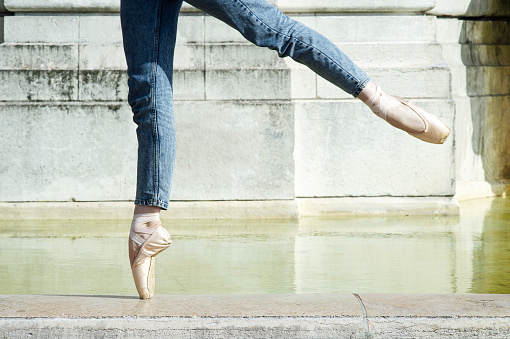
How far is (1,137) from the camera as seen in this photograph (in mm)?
5758

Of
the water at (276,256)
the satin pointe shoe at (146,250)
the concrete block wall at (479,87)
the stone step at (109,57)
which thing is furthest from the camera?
the concrete block wall at (479,87)

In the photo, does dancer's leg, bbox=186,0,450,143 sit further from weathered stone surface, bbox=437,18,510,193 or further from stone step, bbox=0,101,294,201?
weathered stone surface, bbox=437,18,510,193

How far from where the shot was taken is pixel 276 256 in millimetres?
4352

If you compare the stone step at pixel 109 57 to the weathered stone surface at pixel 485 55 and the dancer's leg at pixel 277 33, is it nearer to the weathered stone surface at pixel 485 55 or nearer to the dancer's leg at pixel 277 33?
the weathered stone surface at pixel 485 55

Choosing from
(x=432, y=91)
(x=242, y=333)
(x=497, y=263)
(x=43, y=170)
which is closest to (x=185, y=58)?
(x=43, y=170)

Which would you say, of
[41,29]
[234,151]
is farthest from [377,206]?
[41,29]

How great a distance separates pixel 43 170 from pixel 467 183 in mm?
4139

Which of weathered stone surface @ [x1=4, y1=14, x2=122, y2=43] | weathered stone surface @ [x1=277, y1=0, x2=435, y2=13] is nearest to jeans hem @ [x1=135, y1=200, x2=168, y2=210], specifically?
weathered stone surface @ [x1=4, y1=14, x2=122, y2=43]

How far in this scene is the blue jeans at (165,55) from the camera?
2564mm

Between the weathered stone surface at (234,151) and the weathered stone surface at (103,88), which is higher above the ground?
the weathered stone surface at (103,88)

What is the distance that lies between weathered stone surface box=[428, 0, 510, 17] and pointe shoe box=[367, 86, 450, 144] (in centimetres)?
465

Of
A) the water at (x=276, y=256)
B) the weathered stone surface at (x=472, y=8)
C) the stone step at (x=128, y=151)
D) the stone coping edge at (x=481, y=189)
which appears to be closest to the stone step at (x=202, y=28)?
the stone step at (x=128, y=151)

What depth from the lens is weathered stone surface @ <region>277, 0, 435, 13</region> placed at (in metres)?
6.11

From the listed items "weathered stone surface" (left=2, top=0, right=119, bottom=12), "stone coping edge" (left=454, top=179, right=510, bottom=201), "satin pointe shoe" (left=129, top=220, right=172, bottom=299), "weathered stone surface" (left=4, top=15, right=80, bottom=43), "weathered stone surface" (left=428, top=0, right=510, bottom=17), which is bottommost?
"satin pointe shoe" (left=129, top=220, right=172, bottom=299)
